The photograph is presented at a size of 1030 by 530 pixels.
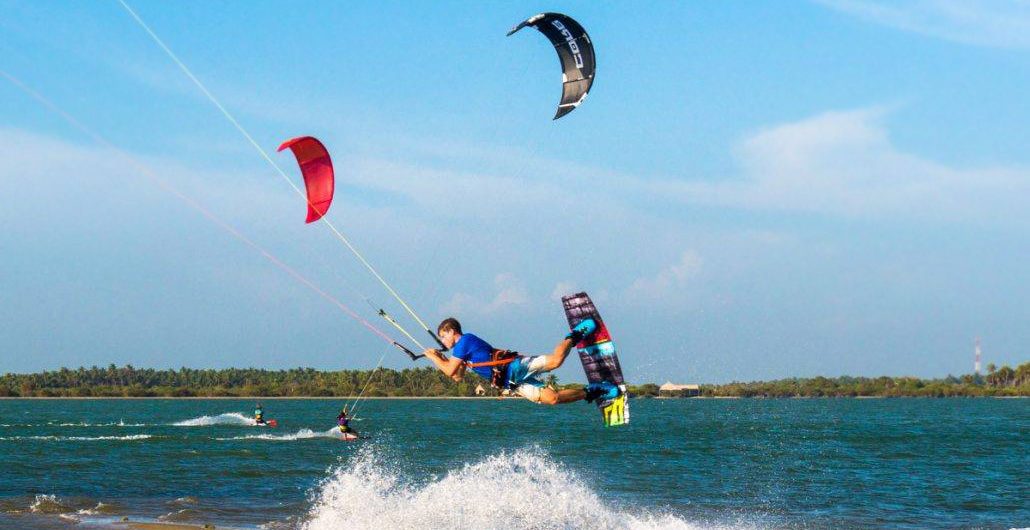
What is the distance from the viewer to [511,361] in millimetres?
11516

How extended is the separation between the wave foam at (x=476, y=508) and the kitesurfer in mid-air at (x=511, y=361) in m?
4.88

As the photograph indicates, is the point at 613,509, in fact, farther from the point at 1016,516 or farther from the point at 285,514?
the point at 1016,516

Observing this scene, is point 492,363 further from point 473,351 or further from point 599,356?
point 599,356

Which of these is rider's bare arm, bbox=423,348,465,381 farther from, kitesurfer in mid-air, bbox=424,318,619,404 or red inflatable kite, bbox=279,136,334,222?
red inflatable kite, bbox=279,136,334,222

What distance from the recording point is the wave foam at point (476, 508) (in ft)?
52.3

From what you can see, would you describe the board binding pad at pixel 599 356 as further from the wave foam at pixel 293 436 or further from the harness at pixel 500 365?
the wave foam at pixel 293 436

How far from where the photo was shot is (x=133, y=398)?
155375 millimetres

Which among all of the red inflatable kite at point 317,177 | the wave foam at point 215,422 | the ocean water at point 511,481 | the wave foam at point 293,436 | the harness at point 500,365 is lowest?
the ocean water at point 511,481

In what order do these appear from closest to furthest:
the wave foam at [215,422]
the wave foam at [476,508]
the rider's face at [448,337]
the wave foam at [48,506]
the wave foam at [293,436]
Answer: the rider's face at [448,337]
the wave foam at [476,508]
the wave foam at [48,506]
the wave foam at [293,436]
the wave foam at [215,422]

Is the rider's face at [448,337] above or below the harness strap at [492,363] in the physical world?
above

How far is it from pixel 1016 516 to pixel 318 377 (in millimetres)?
143016

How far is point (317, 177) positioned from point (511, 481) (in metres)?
6.91

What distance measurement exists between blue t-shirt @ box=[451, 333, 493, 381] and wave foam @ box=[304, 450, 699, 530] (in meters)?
4.95

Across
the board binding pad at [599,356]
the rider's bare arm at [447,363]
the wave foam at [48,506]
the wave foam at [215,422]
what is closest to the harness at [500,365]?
the rider's bare arm at [447,363]
